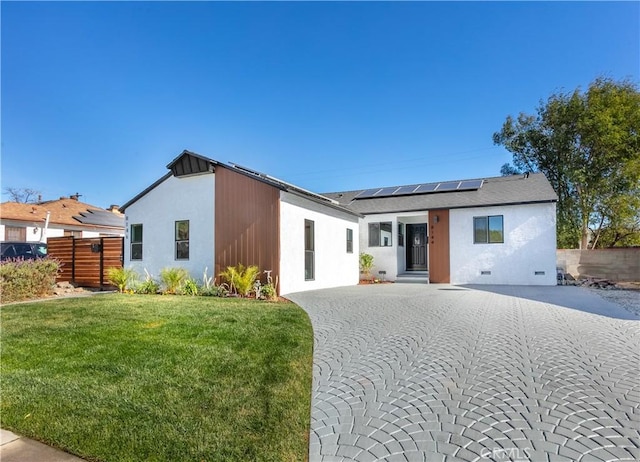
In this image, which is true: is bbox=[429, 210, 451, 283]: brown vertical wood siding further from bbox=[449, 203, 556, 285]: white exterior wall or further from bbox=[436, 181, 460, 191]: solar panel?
bbox=[436, 181, 460, 191]: solar panel

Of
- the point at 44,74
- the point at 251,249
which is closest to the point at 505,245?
the point at 251,249

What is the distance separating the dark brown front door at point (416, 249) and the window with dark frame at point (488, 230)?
3.64m

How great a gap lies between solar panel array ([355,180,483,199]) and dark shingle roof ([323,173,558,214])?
27 centimetres

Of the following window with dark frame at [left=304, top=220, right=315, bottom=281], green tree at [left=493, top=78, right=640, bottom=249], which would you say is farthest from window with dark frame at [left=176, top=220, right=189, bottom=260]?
green tree at [left=493, top=78, right=640, bottom=249]

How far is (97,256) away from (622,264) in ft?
72.2

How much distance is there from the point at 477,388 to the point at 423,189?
15469mm

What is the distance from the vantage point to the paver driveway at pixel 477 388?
250 cm

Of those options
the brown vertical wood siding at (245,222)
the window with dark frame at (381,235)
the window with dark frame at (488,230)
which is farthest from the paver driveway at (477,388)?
the window with dark frame at (381,235)

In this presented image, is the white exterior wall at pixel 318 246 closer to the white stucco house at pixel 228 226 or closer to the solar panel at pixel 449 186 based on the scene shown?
the white stucco house at pixel 228 226

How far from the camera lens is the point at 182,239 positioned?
12234 mm

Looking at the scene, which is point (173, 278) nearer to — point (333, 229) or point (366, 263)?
point (333, 229)

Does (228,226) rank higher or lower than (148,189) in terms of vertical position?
lower

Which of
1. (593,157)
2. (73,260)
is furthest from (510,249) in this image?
(73,260)

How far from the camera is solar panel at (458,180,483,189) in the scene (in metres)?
16.6
